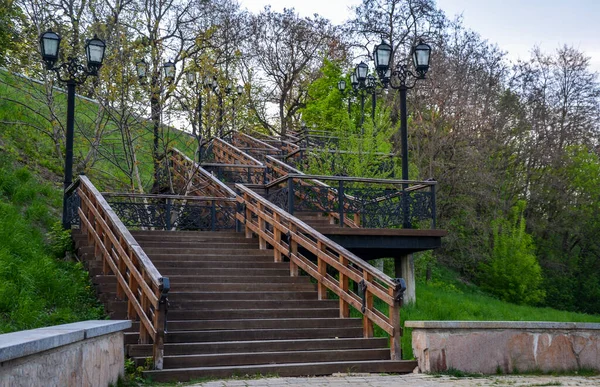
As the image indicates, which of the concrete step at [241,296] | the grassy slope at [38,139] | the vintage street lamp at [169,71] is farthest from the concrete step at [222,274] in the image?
the grassy slope at [38,139]

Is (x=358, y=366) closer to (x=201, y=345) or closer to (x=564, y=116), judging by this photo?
(x=201, y=345)

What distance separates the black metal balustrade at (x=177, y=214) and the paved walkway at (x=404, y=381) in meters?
7.20

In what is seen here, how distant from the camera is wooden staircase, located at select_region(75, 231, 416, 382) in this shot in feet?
30.1

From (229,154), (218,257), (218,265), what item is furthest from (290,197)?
(229,154)

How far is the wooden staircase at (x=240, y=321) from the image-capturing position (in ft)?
30.1

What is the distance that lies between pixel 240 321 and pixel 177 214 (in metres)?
6.71

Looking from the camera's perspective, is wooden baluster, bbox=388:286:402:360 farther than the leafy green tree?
No

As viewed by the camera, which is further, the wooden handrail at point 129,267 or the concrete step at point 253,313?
the concrete step at point 253,313

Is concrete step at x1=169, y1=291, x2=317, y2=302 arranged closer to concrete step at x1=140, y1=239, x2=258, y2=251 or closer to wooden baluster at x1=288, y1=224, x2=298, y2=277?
wooden baluster at x1=288, y1=224, x2=298, y2=277

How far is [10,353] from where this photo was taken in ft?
14.0

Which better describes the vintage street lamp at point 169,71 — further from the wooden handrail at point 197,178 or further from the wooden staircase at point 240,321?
the wooden staircase at point 240,321

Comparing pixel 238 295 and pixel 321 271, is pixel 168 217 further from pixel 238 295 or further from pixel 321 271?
pixel 321 271

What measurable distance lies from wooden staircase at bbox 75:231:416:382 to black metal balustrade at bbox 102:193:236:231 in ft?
5.37

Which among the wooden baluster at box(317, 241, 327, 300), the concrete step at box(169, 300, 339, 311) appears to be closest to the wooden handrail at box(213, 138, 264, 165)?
the wooden baluster at box(317, 241, 327, 300)
